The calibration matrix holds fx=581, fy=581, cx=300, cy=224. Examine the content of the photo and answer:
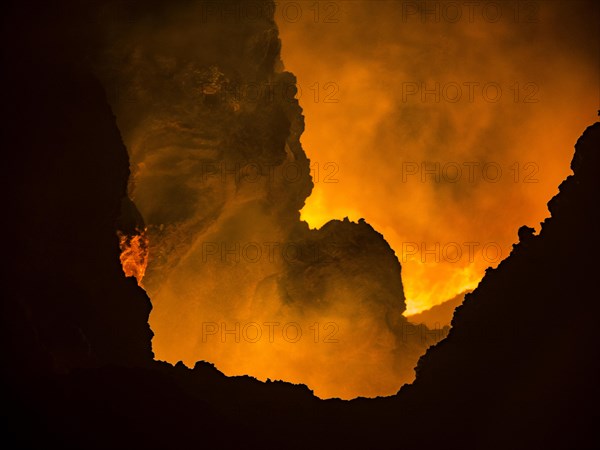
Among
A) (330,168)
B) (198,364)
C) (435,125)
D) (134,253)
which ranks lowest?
(198,364)

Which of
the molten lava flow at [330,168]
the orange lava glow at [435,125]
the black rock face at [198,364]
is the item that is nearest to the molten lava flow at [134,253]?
the molten lava flow at [330,168]

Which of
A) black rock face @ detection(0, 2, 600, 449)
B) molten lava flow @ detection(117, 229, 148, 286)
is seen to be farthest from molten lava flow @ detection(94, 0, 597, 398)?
black rock face @ detection(0, 2, 600, 449)

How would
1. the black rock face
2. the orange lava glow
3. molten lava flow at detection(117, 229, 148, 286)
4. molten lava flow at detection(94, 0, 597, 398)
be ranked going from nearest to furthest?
1. the black rock face
2. molten lava flow at detection(117, 229, 148, 286)
3. molten lava flow at detection(94, 0, 597, 398)
4. the orange lava glow

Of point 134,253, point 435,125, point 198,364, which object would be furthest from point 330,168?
point 198,364

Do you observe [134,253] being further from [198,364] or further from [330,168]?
[330,168]

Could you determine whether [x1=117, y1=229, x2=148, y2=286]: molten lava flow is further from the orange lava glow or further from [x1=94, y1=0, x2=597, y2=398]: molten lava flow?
the orange lava glow

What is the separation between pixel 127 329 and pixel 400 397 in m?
3.37

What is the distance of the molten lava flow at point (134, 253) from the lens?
9281 millimetres

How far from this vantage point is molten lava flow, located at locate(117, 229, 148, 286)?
9281 millimetres

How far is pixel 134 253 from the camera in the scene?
9.71 m

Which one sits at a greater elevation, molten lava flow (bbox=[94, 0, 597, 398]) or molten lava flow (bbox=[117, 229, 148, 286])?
molten lava flow (bbox=[94, 0, 597, 398])

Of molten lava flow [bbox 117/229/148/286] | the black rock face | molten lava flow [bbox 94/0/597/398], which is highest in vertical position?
molten lava flow [bbox 94/0/597/398]

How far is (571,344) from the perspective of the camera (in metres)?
6.23

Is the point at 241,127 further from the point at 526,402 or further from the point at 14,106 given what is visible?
the point at 526,402
